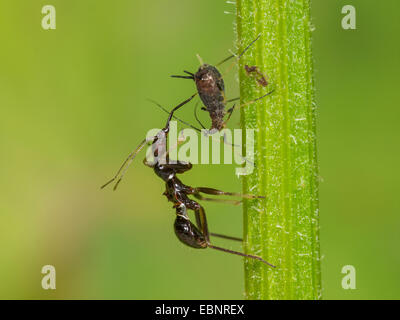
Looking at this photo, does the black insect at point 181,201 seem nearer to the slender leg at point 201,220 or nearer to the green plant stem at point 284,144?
the slender leg at point 201,220

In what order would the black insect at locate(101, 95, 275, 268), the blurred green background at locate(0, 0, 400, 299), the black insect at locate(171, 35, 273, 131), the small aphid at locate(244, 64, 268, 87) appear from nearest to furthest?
the small aphid at locate(244, 64, 268, 87), the black insect at locate(171, 35, 273, 131), the black insect at locate(101, 95, 275, 268), the blurred green background at locate(0, 0, 400, 299)

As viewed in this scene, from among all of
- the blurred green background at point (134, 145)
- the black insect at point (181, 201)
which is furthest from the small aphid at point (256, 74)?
the blurred green background at point (134, 145)

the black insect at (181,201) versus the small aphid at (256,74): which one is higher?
the small aphid at (256,74)

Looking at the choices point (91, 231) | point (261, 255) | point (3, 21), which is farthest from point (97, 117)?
point (261, 255)

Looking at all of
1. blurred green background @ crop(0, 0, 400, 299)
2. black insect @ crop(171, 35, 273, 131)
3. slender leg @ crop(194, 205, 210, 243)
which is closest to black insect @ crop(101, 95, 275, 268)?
slender leg @ crop(194, 205, 210, 243)

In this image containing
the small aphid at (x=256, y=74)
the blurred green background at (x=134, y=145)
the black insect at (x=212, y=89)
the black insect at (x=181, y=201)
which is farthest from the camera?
the blurred green background at (x=134, y=145)

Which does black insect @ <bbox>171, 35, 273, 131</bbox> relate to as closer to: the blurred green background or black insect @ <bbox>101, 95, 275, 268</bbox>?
black insect @ <bbox>101, 95, 275, 268</bbox>

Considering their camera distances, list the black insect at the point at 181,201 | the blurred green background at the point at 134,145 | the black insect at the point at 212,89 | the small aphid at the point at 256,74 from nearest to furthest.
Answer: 1. the small aphid at the point at 256,74
2. the black insect at the point at 212,89
3. the black insect at the point at 181,201
4. the blurred green background at the point at 134,145
